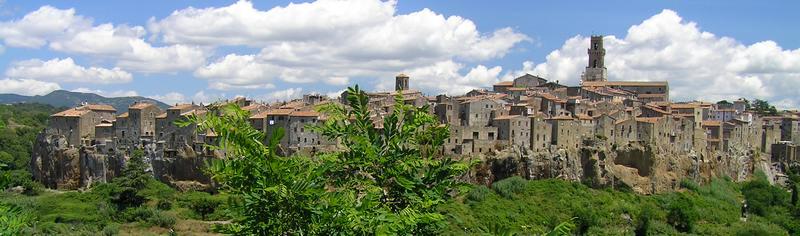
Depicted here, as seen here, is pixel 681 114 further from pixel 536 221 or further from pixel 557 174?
pixel 536 221

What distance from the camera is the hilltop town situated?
4628cm

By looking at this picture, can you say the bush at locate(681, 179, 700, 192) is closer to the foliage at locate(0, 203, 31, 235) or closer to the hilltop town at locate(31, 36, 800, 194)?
the hilltop town at locate(31, 36, 800, 194)

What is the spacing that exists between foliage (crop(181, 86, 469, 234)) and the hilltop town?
33283 mm

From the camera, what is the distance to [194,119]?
690cm

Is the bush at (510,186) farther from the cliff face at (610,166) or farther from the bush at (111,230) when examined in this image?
the bush at (111,230)

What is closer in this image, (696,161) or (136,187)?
(136,187)

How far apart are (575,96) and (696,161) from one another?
10.2 meters

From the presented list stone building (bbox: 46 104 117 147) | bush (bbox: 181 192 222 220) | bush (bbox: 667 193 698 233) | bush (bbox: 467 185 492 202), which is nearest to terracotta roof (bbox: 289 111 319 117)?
bush (bbox: 181 192 222 220)

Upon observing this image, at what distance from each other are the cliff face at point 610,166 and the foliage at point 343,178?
118 ft

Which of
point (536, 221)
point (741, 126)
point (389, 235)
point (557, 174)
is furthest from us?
point (741, 126)

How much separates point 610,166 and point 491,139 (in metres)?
8.67

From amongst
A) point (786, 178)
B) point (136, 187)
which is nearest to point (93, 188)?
point (136, 187)

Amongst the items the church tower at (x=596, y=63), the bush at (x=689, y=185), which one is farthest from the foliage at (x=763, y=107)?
the bush at (x=689, y=185)

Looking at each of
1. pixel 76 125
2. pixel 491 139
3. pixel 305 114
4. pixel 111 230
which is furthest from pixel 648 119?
pixel 76 125
